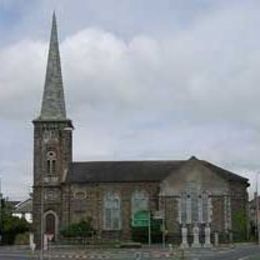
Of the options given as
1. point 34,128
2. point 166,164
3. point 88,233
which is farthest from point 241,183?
point 34,128

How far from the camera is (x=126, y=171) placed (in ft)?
376

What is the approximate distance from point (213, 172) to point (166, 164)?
909cm

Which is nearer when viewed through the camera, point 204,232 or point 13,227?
point 204,232

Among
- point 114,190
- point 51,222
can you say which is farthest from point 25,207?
point 114,190

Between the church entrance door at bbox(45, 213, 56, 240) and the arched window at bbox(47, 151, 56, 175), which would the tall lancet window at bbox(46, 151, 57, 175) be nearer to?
the arched window at bbox(47, 151, 56, 175)

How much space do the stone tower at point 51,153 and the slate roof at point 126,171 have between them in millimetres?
2111

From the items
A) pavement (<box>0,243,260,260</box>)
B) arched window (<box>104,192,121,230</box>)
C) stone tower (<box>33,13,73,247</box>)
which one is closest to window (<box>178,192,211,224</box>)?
arched window (<box>104,192,121,230</box>)

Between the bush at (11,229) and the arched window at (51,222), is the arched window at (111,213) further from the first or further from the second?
the bush at (11,229)

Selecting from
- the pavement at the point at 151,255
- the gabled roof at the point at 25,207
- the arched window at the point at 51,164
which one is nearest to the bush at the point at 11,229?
the arched window at the point at 51,164

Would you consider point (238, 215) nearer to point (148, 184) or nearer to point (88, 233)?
point (148, 184)

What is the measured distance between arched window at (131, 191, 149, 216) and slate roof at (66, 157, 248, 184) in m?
1.88

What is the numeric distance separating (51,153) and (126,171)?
34.7 feet

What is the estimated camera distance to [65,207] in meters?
111

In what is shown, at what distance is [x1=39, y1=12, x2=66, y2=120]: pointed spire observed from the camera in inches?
4427
